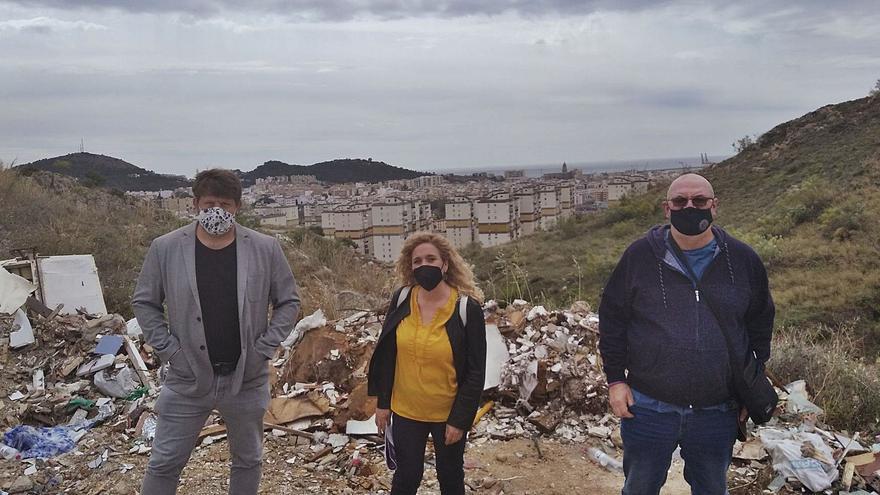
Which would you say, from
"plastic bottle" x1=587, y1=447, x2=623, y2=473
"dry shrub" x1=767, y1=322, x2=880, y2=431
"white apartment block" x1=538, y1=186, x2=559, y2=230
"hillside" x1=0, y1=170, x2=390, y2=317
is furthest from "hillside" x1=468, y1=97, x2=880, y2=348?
"white apartment block" x1=538, y1=186, x2=559, y2=230

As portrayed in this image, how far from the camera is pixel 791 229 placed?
15.7 meters

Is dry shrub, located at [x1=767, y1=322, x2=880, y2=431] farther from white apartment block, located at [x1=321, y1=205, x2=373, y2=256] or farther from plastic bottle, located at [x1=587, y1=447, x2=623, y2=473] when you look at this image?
white apartment block, located at [x1=321, y1=205, x2=373, y2=256]

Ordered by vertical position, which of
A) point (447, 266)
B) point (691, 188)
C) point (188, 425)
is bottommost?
point (188, 425)

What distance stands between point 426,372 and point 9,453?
3.20 m

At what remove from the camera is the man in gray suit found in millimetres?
2646

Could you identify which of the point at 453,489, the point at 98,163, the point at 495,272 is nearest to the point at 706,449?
the point at 453,489

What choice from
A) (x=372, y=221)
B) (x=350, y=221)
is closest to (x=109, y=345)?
(x=350, y=221)

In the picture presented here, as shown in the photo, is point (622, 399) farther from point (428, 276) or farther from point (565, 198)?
point (565, 198)

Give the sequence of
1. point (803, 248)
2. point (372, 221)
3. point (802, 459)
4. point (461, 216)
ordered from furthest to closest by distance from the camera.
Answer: point (461, 216)
point (372, 221)
point (803, 248)
point (802, 459)

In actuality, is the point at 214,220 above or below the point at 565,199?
above

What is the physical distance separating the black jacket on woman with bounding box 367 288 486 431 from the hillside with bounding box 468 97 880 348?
4.99 meters

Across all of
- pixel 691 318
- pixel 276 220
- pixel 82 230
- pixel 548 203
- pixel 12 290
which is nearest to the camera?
pixel 691 318

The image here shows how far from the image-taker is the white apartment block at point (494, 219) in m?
31.6

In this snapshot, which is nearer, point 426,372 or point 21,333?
point 426,372
